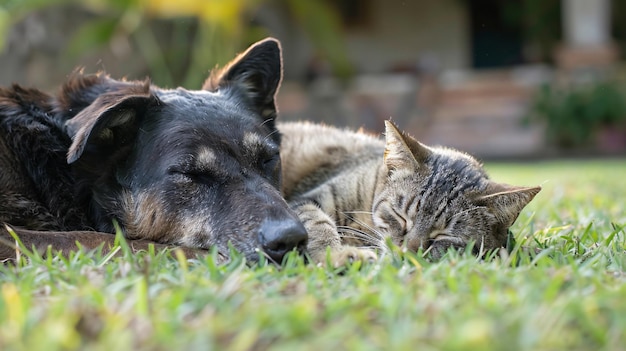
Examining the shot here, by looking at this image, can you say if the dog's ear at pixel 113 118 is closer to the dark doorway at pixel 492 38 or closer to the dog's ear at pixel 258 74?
the dog's ear at pixel 258 74

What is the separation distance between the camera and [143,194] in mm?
3311

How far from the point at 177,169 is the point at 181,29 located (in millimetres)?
13625

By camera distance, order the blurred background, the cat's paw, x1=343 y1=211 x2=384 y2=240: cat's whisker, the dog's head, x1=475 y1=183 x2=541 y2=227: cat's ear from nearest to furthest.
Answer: the cat's paw, the dog's head, x1=475 y1=183 x2=541 y2=227: cat's ear, x1=343 y1=211 x2=384 y2=240: cat's whisker, the blurred background

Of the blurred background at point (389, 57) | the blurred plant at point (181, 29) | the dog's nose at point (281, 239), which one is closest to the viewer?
the dog's nose at point (281, 239)

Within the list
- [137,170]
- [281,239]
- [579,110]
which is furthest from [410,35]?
[281,239]

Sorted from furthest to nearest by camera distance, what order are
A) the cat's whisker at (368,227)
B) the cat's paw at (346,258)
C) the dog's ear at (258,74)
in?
1. the dog's ear at (258,74)
2. the cat's whisker at (368,227)
3. the cat's paw at (346,258)

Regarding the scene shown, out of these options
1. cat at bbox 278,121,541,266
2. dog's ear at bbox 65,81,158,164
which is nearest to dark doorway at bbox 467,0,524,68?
cat at bbox 278,121,541,266

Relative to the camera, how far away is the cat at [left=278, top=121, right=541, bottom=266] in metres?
3.48

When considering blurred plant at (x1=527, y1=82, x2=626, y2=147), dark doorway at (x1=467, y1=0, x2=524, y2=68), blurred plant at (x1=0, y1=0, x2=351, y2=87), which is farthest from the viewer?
dark doorway at (x1=467, y1=0, x2=524, y2=68)

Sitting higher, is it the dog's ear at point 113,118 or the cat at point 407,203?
the dog's ear at point 113,118

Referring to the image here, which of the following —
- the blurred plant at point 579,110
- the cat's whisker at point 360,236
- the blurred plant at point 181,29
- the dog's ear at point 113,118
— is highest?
the blurred plant at point 181,29

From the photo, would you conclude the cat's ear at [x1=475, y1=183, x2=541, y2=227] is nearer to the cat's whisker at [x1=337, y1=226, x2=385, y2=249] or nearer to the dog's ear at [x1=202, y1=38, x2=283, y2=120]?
the cat's whisker at [x1=337, y1=226, x2=385, y2=249]

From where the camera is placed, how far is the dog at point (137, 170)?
3.09m

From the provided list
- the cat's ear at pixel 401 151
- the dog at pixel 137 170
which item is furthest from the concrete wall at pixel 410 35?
the dog at pixel 137 170
